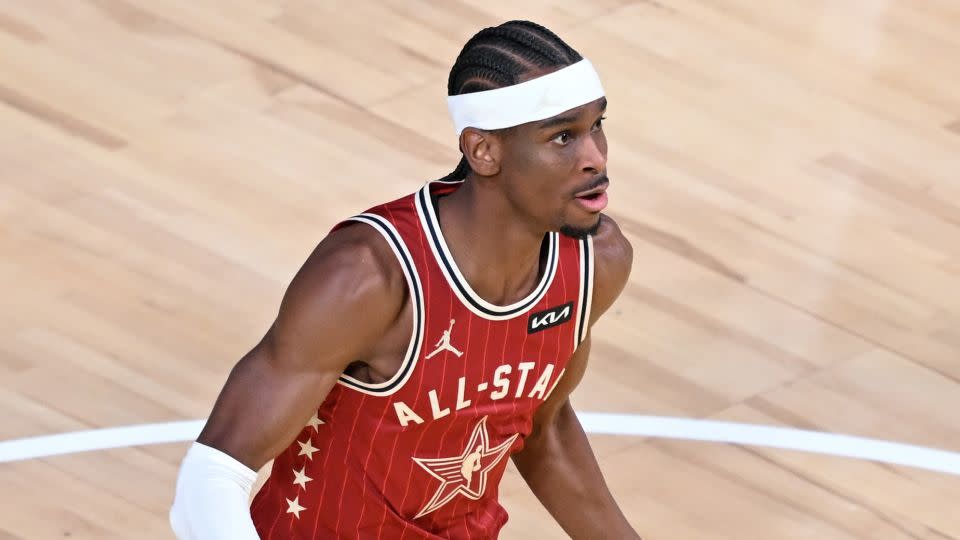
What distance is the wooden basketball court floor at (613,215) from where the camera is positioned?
5.19 m

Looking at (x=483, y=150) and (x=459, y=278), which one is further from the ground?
(x=483, y=150)

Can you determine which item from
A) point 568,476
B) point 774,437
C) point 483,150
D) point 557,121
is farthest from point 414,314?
point 774,437

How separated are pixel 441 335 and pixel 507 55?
19.4 inches

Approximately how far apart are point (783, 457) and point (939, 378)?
0.66m

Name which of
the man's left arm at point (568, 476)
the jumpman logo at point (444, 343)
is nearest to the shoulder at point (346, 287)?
the jumpman logo at point (444, 343)

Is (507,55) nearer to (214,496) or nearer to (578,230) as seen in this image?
(578,230)

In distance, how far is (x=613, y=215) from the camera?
627 centimetres

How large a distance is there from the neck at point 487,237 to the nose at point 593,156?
0.17m

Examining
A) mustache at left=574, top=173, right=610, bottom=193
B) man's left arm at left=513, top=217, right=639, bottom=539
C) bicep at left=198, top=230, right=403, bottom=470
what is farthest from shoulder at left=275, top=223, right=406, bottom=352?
man's left arm at left=513, top=217, right=639, bottom=539

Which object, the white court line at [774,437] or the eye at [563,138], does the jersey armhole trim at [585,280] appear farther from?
the white court line at [774,437]

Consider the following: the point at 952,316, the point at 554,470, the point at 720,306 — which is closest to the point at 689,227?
A: the point at 720,306

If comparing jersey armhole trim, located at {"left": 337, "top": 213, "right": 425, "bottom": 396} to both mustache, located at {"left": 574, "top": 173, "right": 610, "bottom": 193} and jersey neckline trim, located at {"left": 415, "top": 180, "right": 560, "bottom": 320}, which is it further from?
mustache, located at {"left": 574, "top": 173, "right": 610, "bottom": 193}

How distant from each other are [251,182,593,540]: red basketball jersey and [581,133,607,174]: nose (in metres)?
0.25

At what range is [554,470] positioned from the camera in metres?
3.92
